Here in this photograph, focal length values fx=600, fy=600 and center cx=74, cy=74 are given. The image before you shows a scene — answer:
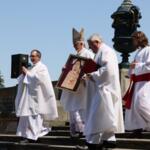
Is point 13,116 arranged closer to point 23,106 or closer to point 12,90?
point 12,90

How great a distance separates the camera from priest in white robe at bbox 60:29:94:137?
1120 cm

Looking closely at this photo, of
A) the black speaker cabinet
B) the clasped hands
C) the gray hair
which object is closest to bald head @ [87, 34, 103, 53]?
the gray hair

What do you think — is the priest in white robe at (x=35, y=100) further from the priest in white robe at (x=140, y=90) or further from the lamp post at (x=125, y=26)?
the lamp post at (x=125, y=26)

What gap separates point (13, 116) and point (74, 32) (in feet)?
20.1

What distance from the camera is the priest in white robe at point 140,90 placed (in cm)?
1056

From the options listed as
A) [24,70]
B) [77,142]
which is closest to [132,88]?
[77,142]

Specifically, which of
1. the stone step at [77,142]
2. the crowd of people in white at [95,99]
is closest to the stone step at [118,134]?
the crowd of people in white at [95,99]

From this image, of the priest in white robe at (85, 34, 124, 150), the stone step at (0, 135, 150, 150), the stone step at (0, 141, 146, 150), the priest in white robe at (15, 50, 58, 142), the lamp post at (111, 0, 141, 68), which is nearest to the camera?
the priest in white robe at (85, 34, 124, 150)

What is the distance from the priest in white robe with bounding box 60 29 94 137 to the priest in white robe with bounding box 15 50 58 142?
755mm

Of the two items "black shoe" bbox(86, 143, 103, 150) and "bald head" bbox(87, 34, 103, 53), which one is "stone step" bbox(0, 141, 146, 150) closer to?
"black shoe" bbox(86, 143, 103, 150)

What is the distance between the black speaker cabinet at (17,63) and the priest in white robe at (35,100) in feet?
2.19

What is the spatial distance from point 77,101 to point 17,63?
2356 millimetres

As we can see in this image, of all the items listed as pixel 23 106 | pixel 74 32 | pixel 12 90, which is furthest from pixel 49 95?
pixel 12 90

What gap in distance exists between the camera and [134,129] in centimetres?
1077
